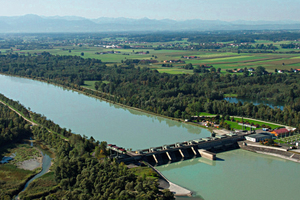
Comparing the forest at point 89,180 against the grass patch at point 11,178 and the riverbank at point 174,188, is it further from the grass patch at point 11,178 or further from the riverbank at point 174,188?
the riverbank at point 174,188

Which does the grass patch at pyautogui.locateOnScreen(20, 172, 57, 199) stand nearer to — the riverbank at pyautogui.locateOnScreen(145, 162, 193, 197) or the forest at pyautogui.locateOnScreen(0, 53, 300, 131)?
the riverbank at pyautogui.locateOnScreen(145, 162, 193, 197)

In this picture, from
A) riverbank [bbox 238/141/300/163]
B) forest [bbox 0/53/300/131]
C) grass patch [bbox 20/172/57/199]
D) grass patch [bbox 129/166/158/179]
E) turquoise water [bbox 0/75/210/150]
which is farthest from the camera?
forest [bbox 0/53/300/131]

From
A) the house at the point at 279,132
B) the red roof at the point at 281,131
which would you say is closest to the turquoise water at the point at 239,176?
the house at the point at 279,132

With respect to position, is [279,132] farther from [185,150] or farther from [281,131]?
[185,150]

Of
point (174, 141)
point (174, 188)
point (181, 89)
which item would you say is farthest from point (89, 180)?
point (181, 89)

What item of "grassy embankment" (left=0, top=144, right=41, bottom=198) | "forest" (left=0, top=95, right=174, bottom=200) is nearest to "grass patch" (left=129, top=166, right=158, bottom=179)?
"forest" (left=0, top=95, right=174, bottom=200)

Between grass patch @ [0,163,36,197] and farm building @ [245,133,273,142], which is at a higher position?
farm building @ [245,133,273,142]
